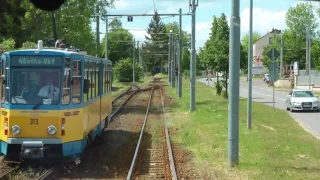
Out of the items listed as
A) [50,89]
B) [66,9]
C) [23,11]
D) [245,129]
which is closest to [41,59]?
[50,89]

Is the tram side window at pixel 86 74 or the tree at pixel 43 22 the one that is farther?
the tree at pixel 43 22

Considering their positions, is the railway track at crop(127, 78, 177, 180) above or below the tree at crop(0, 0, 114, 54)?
below

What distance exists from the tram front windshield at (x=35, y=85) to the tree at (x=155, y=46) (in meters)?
118

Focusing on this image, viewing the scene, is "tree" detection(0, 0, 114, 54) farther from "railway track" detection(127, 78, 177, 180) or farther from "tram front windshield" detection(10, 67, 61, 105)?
"tram front windshield" detection(10, 67, 61, 105)

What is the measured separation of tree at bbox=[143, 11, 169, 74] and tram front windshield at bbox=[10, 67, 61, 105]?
118227 millimetres

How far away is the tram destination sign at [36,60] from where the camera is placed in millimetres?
13375

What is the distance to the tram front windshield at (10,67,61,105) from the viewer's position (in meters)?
13.3

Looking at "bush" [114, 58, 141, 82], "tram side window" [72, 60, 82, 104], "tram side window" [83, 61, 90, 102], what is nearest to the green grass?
"tram side window" [83, 61, 90, 102]

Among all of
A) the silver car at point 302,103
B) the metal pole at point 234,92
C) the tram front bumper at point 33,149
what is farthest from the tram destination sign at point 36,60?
the silver car at point 302,103

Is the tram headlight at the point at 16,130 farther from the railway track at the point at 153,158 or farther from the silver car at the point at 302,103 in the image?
the silver car at the point at 302,103

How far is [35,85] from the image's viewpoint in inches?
524

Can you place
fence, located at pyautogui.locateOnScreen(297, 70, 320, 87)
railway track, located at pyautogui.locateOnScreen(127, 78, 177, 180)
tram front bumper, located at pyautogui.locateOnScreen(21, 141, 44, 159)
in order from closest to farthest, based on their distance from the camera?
tram front bumper, located at pyautogui.locateOnScreen(21, 141, 44, 159), railway track, located at pyautogui.locateOnScreen(127, 78, 177, 180), fence, located at pyautogui.locateOnScreen(297, 70, 320, 87)

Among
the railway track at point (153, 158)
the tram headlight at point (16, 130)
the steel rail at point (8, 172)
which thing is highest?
the tram headlight at point (16, 130)

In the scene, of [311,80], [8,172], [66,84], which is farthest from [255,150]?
[311,80]
